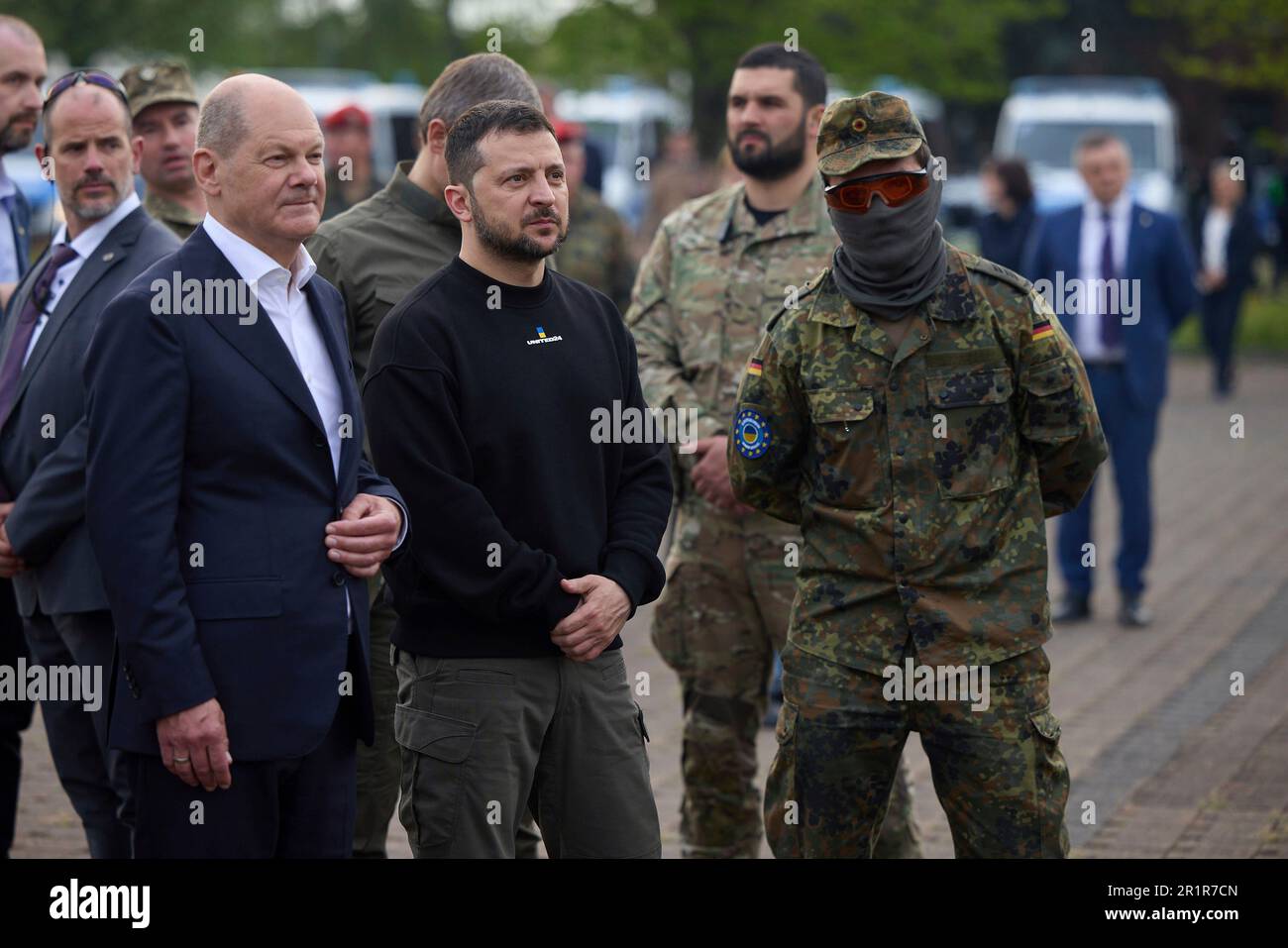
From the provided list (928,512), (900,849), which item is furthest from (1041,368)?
(900,849)

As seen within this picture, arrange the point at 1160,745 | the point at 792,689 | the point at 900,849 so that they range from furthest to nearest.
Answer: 1. the point at 1160,745
2. the point at 900,849
3. the point at 792,689

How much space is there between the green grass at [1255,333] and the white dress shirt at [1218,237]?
168cm

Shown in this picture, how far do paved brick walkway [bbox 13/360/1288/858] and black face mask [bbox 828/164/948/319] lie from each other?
248 centimetres

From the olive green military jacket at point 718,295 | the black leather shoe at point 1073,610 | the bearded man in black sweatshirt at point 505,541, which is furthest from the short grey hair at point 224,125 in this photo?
the black leather shoe at point 1073,610

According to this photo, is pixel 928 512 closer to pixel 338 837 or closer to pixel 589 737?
pixel 589 737

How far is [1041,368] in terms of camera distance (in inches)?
161

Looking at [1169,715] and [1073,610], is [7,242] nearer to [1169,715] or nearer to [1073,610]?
[1169,715]

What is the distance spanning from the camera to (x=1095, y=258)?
9.66 m

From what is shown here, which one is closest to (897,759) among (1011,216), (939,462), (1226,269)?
(939,462)

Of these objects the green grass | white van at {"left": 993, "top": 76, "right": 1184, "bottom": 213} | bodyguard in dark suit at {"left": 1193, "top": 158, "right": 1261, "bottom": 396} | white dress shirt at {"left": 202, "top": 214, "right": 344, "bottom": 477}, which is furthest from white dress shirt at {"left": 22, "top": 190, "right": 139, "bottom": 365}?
white van at {"left": 993, "top": 76, "right": 1184, "bottom": 213}

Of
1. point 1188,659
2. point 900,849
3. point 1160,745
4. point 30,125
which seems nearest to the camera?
point 900,849

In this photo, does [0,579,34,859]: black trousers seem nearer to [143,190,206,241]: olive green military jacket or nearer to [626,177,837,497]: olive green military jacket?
[143,190,206,241]: olive green military jacket

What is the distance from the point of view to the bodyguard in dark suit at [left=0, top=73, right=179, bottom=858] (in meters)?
4.44
